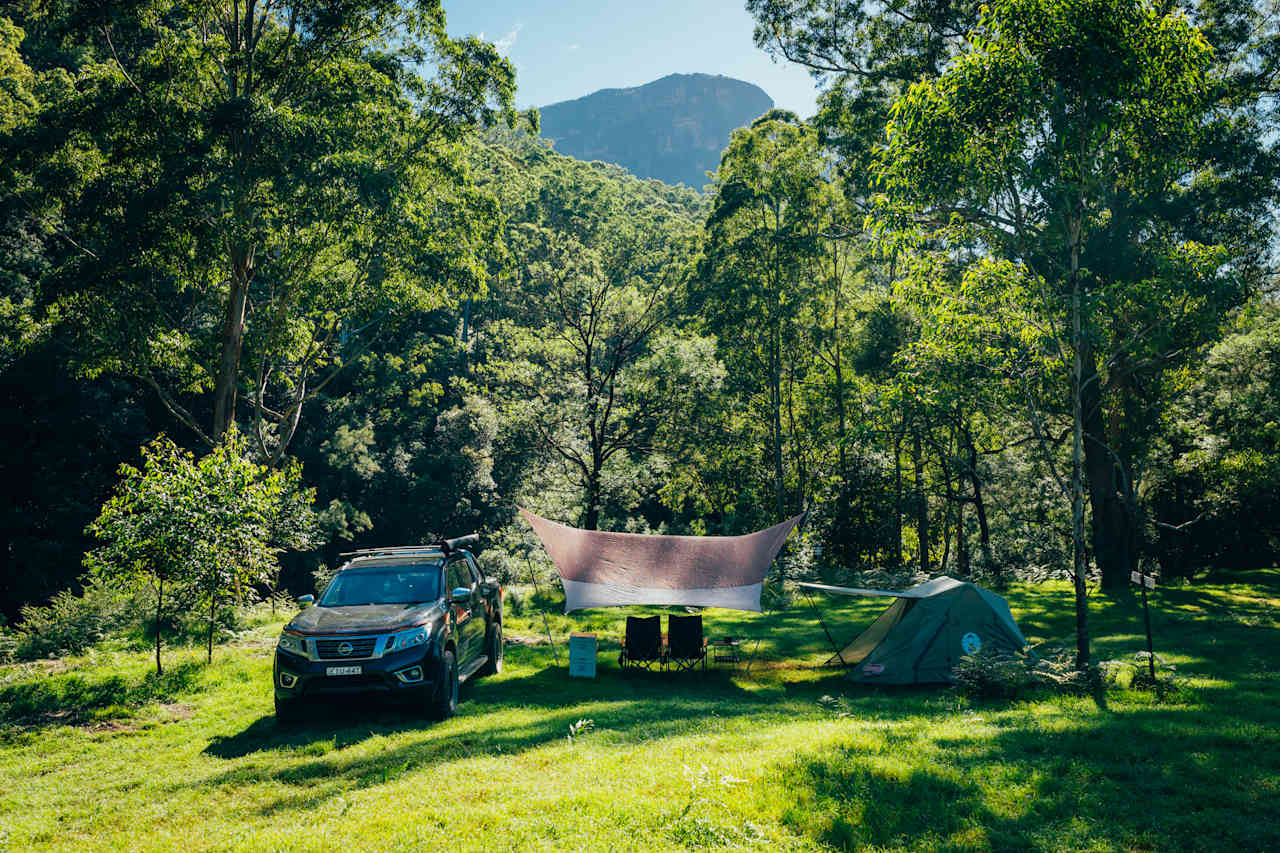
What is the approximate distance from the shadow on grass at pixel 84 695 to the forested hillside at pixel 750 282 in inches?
258

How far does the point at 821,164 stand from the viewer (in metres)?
24.2

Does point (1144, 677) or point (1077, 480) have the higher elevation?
point (1077, 480)

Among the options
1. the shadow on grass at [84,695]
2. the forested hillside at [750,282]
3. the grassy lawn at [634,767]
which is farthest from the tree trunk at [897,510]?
the shadow on grass at [84,695]

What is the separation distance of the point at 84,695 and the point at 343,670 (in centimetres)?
439

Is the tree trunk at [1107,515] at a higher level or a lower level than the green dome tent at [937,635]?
higher

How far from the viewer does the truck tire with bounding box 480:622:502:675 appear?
11.0 m

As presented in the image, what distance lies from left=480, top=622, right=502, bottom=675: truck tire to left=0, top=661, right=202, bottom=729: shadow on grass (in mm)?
3902

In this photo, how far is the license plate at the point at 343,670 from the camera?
777cm

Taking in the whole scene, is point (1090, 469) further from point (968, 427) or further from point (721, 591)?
point (721, 591)

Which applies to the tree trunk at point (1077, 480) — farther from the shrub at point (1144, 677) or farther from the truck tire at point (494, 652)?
the truck tire at point (494, 652)

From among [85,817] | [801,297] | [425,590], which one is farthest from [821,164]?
[85,817]

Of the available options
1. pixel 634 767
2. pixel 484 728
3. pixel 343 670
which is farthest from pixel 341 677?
pixel 634 767

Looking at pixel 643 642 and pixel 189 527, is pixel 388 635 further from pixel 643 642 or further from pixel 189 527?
pixel 643 642

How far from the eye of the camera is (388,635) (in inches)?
313
